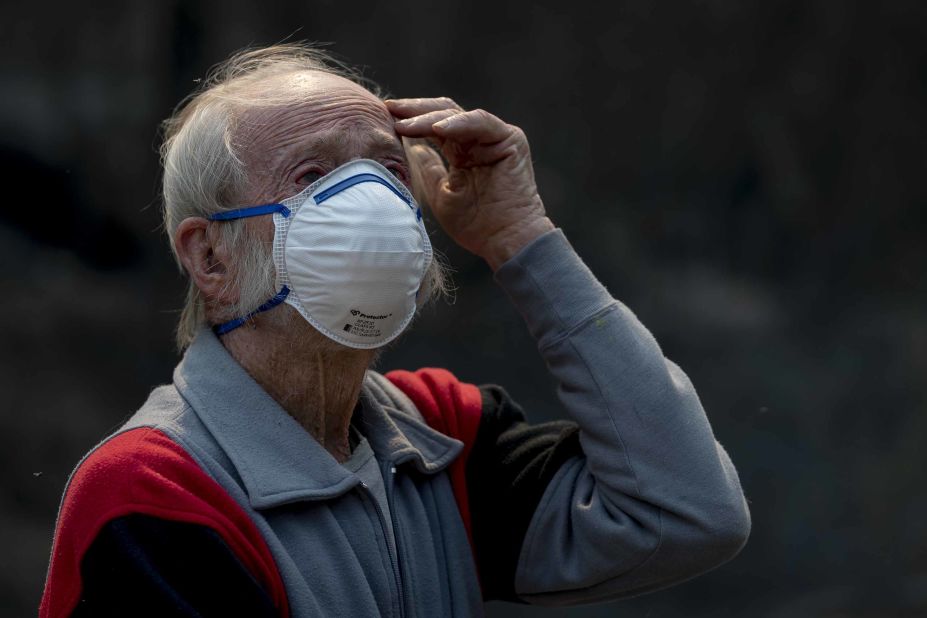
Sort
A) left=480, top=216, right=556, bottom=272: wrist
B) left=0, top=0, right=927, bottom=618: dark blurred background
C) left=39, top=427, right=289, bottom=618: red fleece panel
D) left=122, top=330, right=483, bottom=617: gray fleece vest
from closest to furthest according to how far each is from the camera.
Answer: left=39, top=427, right=289, bottom=618: red fleece panel → left=122, top=330, right=483, bottom=617: gray fleece vest → left=480, top=216, right=556, bottom=272: wrist → left=0, top=0, right=927, bottom=618: dark blurred background

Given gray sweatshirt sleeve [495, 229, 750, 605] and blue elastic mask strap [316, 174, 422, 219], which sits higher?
blue elastic mask strap [316, 174, 422, 219]

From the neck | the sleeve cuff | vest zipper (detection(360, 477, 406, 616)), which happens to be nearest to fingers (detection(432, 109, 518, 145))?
the sleeve cuff

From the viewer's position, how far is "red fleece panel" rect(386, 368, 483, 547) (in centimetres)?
231

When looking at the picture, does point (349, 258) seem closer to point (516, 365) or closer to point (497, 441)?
point (497, 441)

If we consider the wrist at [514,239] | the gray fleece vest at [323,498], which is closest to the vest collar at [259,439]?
the gray fleece vest at [323,498]

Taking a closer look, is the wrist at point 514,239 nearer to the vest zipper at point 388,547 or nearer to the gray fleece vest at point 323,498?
the gray fleece vest at point 323,498

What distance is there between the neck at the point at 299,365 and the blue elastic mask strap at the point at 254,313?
1 centimetres

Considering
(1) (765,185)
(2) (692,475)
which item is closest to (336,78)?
(2) (692,475)

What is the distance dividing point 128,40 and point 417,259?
5.47 feet

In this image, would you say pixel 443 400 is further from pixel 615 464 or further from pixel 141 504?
pixel 141 504

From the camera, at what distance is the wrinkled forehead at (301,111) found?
2.03 meters

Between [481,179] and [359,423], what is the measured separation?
57 cm

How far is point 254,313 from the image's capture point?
79.7 inches

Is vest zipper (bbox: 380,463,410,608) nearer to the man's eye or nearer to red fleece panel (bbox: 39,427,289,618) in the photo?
red fleece panel (bbox: 39,427,289,618)
